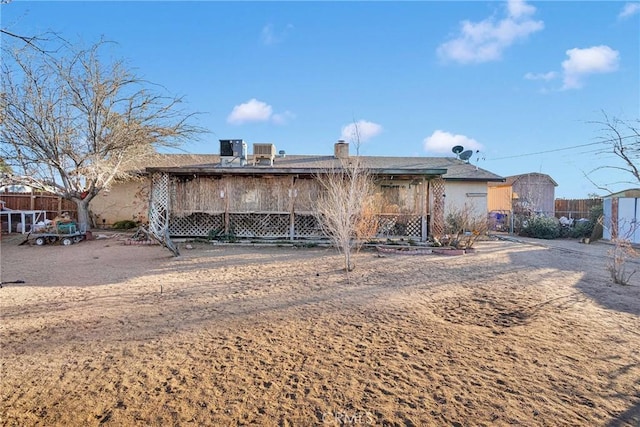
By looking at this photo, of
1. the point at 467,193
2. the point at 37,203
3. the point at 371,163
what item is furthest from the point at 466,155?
the point at 37,203

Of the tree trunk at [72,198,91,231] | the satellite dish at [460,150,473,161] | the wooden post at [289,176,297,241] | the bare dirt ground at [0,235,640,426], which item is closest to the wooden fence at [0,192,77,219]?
the tree trunk at [72,198,91,231]

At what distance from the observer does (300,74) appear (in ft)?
39.0

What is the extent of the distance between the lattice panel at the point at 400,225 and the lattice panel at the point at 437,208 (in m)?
0.50

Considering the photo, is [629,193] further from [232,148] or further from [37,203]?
[37,203]

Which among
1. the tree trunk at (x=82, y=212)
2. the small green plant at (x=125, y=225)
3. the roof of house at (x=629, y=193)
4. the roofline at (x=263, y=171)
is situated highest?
the roofline at (x=263, y=171)

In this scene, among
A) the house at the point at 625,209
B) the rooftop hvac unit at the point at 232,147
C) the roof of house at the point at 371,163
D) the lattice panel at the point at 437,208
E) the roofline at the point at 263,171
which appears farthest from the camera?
the roof of house at the point at 371,163

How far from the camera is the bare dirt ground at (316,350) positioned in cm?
271

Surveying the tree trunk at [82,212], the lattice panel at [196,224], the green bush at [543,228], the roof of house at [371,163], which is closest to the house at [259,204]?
the lattice panel at [196,224]

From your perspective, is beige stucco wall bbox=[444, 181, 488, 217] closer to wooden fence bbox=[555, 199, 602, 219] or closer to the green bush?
the green bush

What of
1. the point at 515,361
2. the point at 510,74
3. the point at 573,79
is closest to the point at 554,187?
the point at 573,79

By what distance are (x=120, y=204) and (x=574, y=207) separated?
24929mm

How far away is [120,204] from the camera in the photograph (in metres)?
17.3

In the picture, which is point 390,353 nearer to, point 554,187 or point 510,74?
point 510,74

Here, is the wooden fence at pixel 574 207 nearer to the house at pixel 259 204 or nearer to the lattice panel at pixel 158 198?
the house at pixel 259 204
